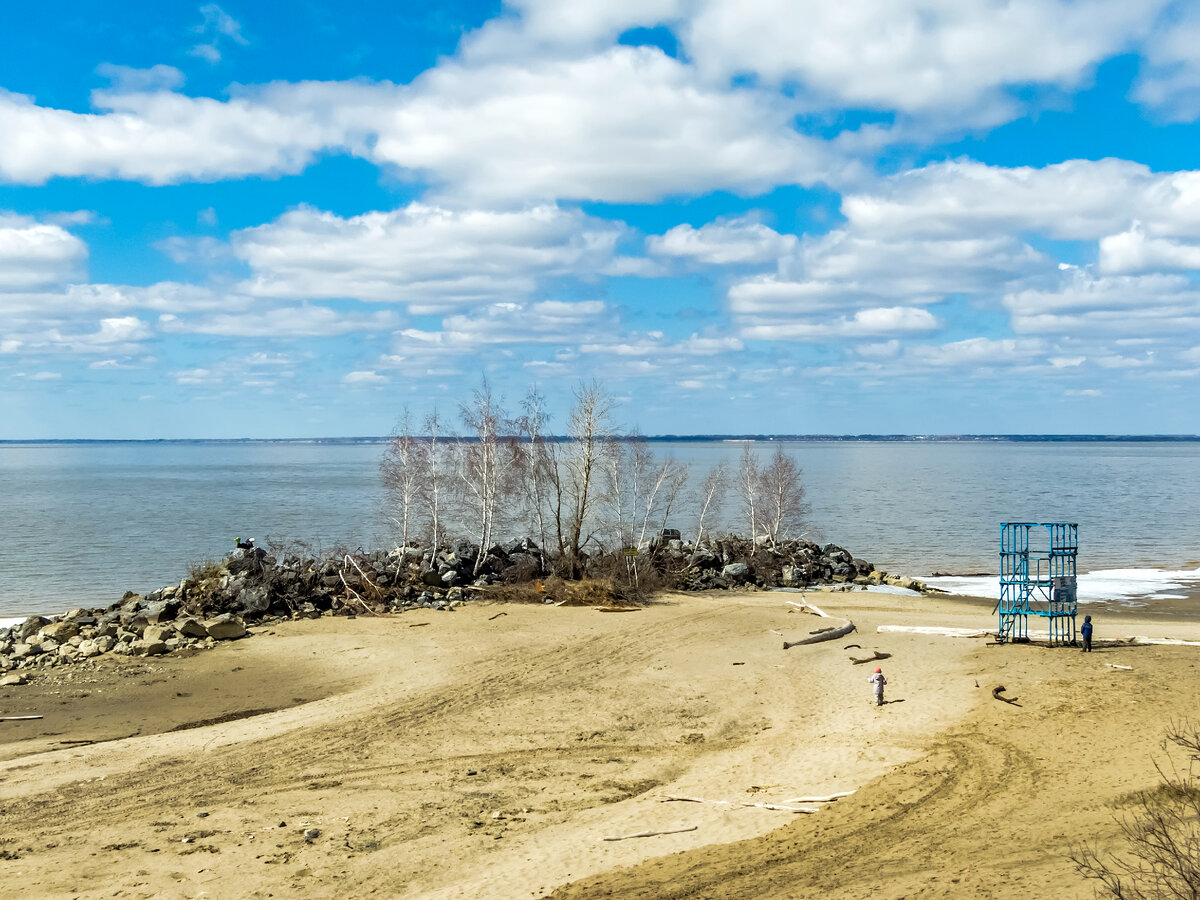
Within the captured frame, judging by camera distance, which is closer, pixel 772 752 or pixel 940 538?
pixel 772 752

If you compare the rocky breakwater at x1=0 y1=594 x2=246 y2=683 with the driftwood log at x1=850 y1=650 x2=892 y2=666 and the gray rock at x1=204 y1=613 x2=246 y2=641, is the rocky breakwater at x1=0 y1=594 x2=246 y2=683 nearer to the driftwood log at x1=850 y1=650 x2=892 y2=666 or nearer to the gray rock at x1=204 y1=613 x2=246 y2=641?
the gray rock at x1=204 y1=613 x2=246 y2=641

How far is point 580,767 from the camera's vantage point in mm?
15672

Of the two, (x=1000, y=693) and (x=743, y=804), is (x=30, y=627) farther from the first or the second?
(x=1000, y=693)

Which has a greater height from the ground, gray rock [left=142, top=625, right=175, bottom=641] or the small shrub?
the small shrub

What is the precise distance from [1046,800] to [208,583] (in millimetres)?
27008

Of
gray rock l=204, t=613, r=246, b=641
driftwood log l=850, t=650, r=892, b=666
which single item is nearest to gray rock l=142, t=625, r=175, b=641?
gray rock l=204, t=613, r=246, b=641

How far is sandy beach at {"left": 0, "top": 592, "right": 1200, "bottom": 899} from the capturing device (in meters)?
11.0

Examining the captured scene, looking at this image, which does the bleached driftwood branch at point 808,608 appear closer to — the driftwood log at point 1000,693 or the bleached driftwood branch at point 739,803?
the driftwood log at point 1000,693

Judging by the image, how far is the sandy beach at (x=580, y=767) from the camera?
11.0 metres

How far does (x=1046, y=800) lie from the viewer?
493 inches

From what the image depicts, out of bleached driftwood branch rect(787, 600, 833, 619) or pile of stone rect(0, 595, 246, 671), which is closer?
pile of stone rect(0, 595, 246, 671)

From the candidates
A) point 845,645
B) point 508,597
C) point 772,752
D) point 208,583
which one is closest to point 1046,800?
point 772,752

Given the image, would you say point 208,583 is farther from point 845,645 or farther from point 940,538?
point 940,538

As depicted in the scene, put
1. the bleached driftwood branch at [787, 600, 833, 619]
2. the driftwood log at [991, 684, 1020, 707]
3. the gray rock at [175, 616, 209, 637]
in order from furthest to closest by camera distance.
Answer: the bleached driftwood branch at [787, 600, 833, 619]
the gray rock at [175, 616, 209, 637]
the driftwood log at [991, 684, 1020, 707]
